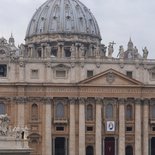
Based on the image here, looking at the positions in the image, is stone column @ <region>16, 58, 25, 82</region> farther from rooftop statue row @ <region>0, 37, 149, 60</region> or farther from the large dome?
the large dome

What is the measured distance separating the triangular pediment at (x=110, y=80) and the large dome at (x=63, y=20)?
24.1m

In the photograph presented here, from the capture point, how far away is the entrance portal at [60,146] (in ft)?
298

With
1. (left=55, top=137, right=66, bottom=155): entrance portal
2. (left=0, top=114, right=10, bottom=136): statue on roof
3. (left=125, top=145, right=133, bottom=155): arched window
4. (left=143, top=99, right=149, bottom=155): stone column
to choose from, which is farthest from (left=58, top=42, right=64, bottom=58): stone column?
(left=0, top=114, right=10, bottom=136): statue on roof

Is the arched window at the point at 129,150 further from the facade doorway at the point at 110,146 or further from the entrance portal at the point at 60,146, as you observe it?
the entrance portal at the point at 60,146

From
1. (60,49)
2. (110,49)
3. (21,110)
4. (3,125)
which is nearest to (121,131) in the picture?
(110,49)

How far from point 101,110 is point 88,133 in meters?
2.92

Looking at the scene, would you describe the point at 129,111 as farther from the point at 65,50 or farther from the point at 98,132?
the point at 65,50

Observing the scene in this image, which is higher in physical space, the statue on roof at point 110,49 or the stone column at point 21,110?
the statue on roof at point 110,49

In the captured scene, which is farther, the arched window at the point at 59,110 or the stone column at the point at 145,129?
the stone column at the point at 145,129

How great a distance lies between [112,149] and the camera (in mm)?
91250

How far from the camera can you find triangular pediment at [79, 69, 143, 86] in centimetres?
9119

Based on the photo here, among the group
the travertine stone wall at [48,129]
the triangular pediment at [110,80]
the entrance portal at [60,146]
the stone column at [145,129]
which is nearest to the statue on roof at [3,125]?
the travertine stone wall at [48,129]

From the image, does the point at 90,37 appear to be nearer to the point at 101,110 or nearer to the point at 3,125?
the point at 101,110

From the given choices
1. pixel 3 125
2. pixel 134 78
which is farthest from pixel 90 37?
pixel 3 125
